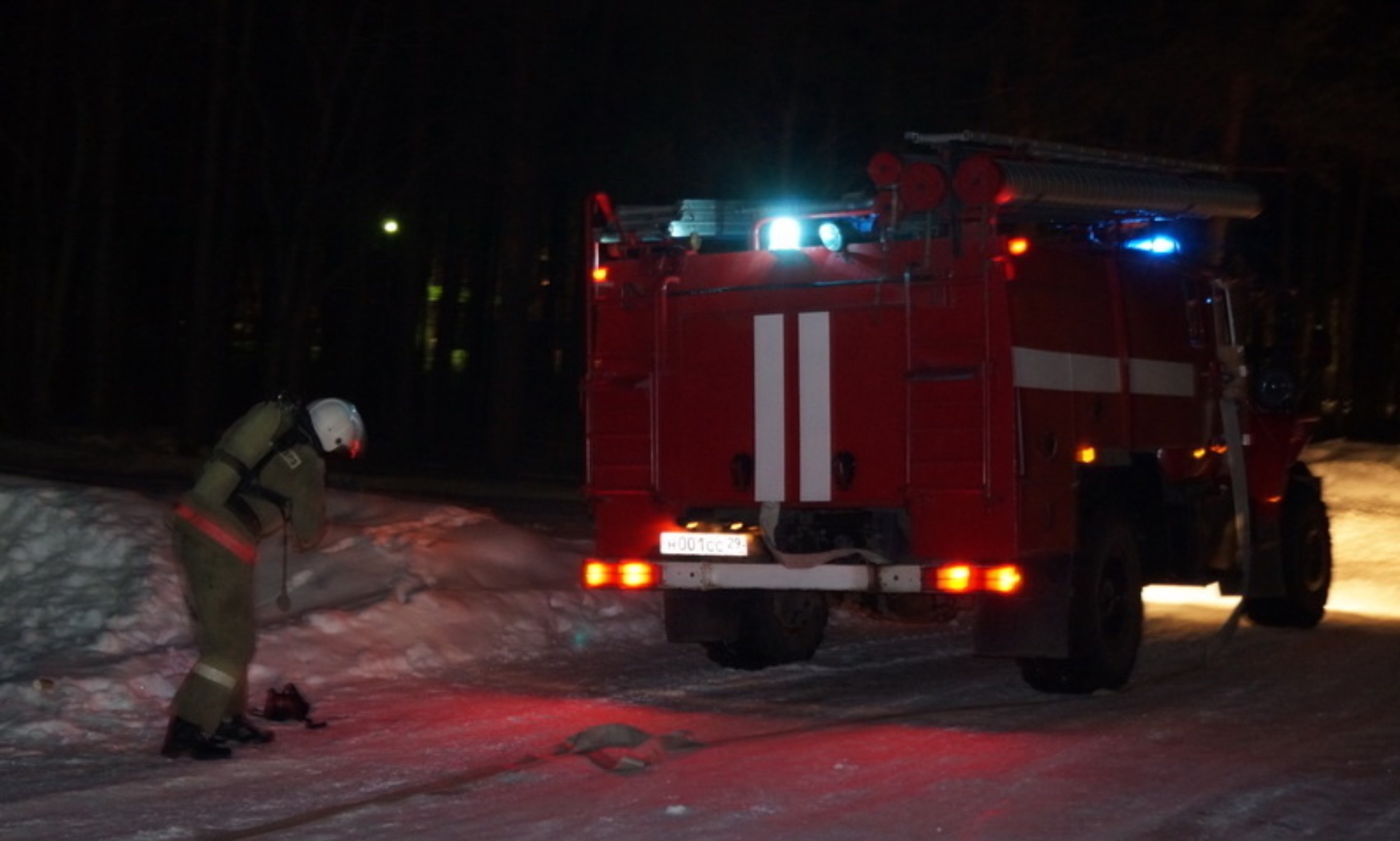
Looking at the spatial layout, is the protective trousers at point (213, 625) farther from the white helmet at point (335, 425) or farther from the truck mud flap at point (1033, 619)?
the truck mud flap at point (1033, 619)

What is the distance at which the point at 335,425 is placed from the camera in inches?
362

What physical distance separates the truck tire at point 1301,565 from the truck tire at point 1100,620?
2990mm

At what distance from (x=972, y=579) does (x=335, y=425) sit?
353cm

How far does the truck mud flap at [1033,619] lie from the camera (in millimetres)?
10578

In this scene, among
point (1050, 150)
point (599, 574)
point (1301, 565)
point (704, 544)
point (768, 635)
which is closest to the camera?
point (704, 544)

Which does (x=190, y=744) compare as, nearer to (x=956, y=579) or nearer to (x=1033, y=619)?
(x=956, y=579)

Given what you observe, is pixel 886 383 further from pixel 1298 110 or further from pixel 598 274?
pixel 1298 110

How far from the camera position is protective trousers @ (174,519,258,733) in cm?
868

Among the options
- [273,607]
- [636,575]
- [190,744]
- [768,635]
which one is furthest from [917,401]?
[273,607]

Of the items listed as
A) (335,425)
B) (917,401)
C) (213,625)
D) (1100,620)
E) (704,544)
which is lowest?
(1100,620)

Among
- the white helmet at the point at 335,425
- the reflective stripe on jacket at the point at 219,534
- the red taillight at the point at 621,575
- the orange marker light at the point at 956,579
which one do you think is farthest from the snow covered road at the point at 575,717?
the white helmet at the point at 335,425

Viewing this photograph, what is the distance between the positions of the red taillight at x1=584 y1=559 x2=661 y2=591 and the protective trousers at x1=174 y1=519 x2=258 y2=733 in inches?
110

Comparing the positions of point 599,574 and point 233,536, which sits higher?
point 233,536

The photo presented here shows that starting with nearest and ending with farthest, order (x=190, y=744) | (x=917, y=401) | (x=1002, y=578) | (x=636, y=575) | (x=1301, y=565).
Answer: (x=190, y=744) < (x=1002, y=578) < (x=917, y=401) < (x=636, y=575) < (x=1301, y=565)
